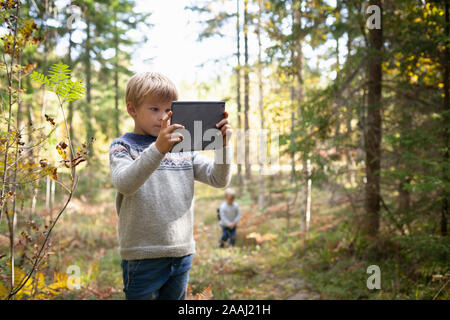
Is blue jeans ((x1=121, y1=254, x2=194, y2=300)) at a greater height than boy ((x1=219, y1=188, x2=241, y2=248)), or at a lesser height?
greater

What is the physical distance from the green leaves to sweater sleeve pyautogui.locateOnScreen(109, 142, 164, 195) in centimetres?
40

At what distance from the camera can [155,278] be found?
1.96 meters

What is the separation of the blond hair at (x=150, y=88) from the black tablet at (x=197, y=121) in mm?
358

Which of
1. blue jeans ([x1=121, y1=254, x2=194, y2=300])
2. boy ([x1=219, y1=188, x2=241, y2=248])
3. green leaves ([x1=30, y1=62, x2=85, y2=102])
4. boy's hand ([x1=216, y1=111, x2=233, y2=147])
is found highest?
green leaves ([x1=30, y1=62, x2=85, y2=102])

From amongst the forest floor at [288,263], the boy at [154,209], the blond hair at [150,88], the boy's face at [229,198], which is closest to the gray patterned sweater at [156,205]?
the boy at [154,209]

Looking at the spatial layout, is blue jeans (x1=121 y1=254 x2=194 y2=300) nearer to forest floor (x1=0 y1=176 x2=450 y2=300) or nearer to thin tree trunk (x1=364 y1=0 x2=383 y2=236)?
forest floor (x1=0 y1=176 x2=450 y2=300)

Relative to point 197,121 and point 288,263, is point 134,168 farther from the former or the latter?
point 288,263

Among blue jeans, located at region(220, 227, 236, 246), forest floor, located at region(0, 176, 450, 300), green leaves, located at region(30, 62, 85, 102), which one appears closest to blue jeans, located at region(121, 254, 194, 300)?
forest floor, located at region(0, 176, 450, 300)

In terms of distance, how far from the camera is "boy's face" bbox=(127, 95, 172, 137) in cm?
196

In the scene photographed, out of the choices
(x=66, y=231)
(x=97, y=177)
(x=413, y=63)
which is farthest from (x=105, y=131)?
(x=413, y=63)

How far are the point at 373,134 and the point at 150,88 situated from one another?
426 cm

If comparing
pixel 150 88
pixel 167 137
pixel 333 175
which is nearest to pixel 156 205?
pixel 167 137
